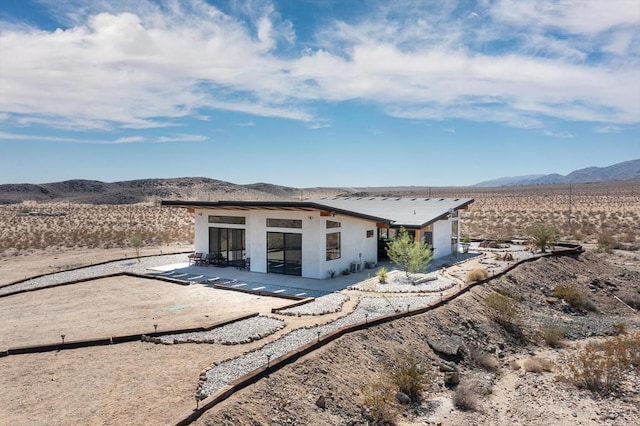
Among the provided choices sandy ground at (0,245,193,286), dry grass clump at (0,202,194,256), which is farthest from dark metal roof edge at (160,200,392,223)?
dry grass clump at (0,202,194,256)

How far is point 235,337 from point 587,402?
8.60 metres

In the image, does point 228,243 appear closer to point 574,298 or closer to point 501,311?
point 501,311

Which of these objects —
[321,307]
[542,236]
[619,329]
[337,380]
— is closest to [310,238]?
[321,307]

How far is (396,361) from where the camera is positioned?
40.6 ft

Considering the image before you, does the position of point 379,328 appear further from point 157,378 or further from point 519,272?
point 519,272

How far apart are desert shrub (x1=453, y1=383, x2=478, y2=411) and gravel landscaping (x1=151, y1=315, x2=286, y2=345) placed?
4.73 metres

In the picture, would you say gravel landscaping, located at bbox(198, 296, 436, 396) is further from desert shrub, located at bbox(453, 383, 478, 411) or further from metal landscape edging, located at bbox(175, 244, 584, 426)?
desert shrub, located at bbox(453, 383, 478, 411)

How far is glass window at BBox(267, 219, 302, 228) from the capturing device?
20672mm

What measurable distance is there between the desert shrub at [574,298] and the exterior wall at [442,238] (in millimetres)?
6901

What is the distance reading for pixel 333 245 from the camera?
21.1m

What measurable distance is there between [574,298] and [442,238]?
861 cm

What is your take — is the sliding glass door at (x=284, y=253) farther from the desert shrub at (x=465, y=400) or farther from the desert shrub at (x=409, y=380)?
the desert shrub at (x=465, y=400)

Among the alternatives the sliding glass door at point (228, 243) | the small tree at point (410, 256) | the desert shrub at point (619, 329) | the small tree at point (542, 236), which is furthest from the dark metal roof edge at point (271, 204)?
the small tree at point (542, 236)

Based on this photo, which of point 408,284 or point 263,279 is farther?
point 263,279
